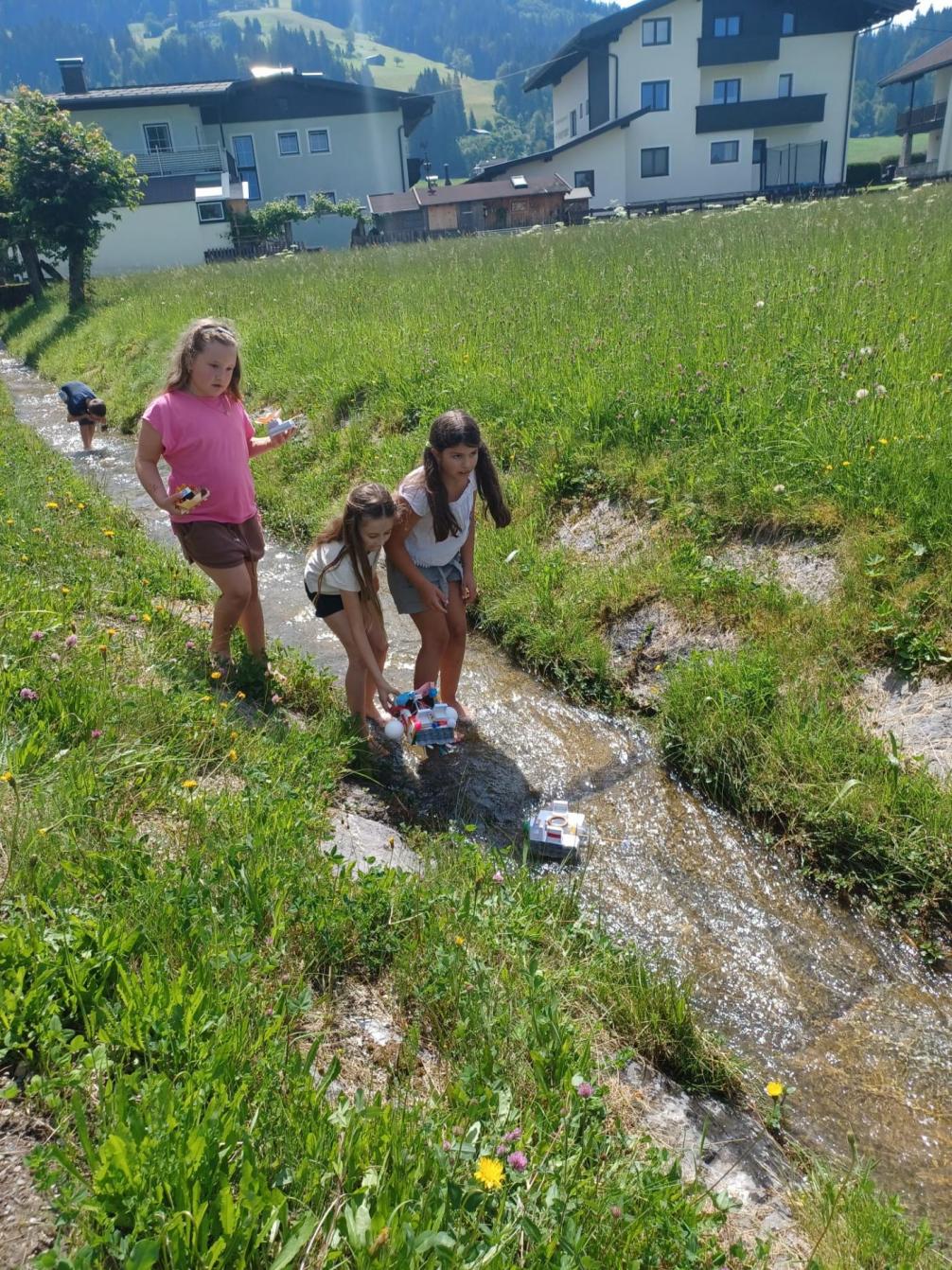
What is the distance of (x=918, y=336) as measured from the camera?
6.43 meters

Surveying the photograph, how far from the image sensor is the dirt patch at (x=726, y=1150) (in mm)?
2127

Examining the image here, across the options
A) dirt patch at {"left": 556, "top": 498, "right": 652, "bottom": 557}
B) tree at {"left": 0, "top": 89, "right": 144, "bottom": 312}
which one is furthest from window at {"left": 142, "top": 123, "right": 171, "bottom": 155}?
dirt patch at {"left": 556, "top": 498, "right": 652, "bottom": 557}

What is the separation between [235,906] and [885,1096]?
79.6 inches

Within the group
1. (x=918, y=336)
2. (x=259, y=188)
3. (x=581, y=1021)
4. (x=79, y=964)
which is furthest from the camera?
(x=259, y=188)

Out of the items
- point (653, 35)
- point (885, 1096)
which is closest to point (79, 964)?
point (885, 1096)

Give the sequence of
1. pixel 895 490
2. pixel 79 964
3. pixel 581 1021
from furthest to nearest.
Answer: pixel 895 490
pixel 581 1021
pixel 79 964

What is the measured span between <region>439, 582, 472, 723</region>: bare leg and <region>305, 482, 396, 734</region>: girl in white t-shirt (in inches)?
15.2

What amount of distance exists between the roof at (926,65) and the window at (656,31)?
13012mm

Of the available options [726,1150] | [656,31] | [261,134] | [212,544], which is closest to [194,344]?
[212,544]

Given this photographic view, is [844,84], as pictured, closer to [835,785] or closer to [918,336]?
[918,336]

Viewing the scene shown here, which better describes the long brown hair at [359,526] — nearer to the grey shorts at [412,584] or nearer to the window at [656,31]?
the grey shorts at [412,584]

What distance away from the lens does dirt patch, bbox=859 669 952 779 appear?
12.5 feet

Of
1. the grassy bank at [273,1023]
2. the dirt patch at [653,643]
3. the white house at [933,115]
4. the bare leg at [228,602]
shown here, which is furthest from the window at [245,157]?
the grassy bank at [273,1023]

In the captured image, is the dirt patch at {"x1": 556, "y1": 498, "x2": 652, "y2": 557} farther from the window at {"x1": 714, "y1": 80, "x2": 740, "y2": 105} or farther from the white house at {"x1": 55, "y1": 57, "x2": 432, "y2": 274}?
the window at {"x1": 714, "y1": 80, "x2": 740, "y2": 105}
